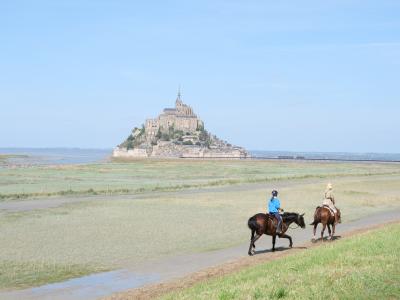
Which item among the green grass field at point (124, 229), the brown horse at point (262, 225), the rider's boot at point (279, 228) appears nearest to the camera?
the green grass field at point (124, 229)

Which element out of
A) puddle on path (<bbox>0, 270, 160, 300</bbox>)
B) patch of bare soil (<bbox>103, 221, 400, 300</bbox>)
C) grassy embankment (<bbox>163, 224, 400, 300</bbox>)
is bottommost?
puddle on path (<bbox>0, 270, 160, 300</bbox>)

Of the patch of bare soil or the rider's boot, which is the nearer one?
the patch of bare soil

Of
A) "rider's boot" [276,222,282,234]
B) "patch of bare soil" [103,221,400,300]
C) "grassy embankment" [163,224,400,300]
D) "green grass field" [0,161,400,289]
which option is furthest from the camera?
"rider's boot" [276,222,282,234]

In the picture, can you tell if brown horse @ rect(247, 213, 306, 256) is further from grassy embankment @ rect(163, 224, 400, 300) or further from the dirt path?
grassy embankment @ rect(163, 224, 400, 300)

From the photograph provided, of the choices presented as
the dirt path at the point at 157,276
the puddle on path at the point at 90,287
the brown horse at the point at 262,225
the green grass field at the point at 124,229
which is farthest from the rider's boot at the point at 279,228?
the puddle on path at the point at 90,287

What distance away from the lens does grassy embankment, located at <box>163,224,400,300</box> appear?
40.7ft

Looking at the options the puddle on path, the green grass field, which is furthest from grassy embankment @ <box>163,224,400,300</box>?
the green grass field

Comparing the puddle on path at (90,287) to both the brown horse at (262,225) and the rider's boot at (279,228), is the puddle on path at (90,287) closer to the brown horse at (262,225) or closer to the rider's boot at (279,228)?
the brown horse at (262,225)

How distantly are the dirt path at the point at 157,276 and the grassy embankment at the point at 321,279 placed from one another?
5.89 ft

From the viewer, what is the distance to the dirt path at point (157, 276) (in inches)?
632

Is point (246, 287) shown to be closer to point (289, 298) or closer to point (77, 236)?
point (289, 298)

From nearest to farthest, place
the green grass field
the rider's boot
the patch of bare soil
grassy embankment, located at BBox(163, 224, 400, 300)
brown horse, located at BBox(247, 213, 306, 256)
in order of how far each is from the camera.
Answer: grassy embankment, located at BBox(163, 224, 400, 300) → the patch of bare soil → the green grass field → brown horse, located at BBox(247, 213, 306, 256) → the rider's boot

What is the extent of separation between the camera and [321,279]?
1356 cm

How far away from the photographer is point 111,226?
1201 inches
